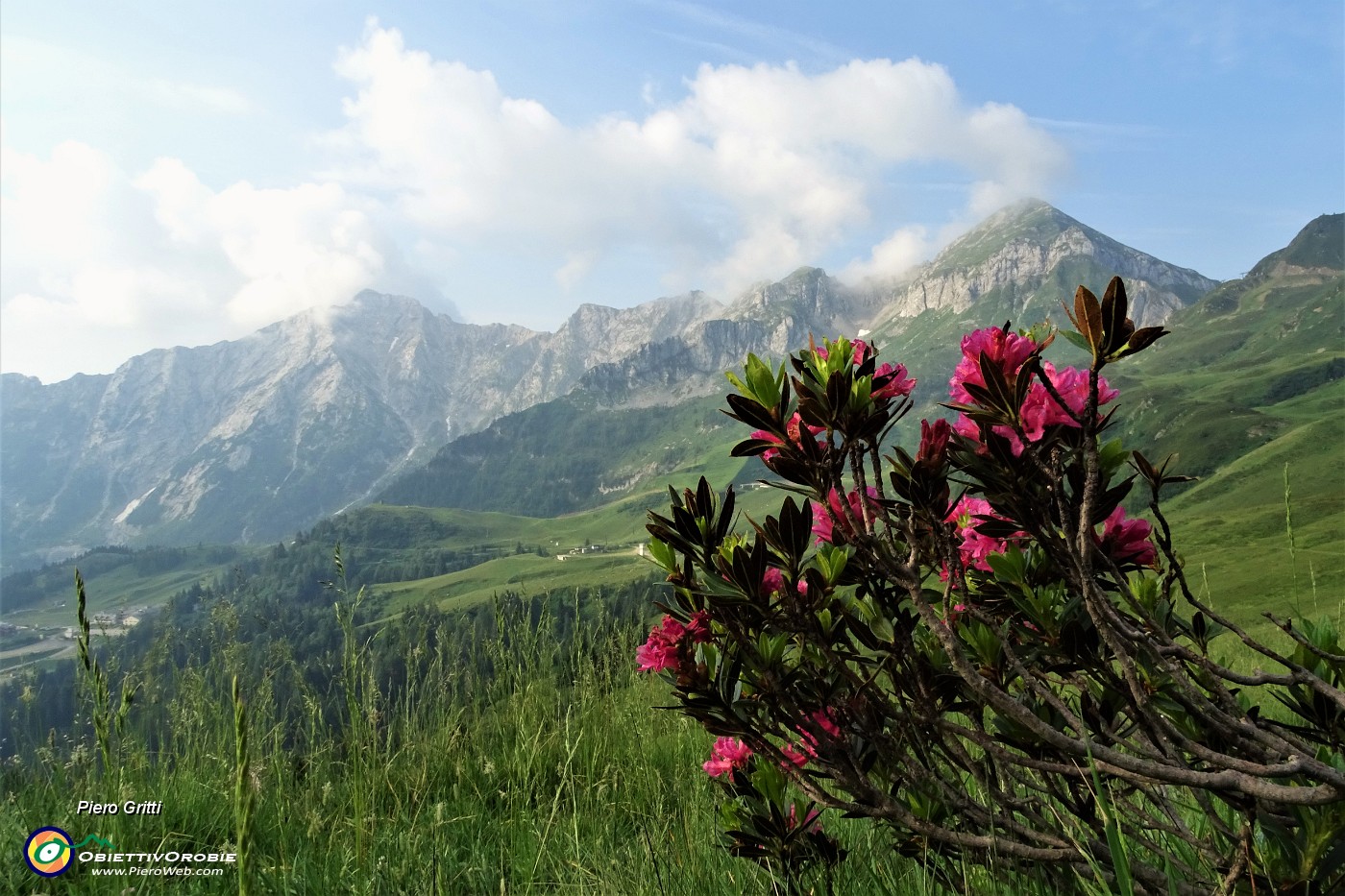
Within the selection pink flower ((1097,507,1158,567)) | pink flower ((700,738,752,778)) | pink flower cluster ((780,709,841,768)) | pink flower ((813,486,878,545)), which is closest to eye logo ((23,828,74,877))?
pink flower ((700,738,752,778))

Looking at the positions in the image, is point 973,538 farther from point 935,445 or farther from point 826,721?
point 826,721

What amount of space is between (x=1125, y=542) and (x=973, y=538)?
0.45m

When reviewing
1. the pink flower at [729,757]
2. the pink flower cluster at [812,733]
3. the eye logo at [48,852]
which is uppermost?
the pink flower cluster at [812,733]

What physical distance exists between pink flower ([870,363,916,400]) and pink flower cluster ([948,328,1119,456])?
14cm

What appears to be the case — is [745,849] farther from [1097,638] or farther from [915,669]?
[1097,638]

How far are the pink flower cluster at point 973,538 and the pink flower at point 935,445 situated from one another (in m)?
0.36

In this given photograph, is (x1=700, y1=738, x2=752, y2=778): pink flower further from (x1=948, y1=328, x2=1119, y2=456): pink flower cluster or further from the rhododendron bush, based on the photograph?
(x1=948, y1=328, x2=1119, y2=456): pink flower cluster

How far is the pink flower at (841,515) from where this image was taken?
188cm

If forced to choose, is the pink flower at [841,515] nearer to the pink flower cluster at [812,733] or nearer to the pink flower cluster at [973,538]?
the pink flower cluster at [973,538]

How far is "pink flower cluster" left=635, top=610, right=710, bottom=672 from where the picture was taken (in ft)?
7.73

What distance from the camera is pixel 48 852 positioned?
3.55m

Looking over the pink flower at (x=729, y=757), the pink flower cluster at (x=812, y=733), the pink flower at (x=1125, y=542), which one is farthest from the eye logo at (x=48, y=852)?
the pink flower at (x=1125, y=542)

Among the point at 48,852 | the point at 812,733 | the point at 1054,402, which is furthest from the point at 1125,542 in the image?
the point at 48,852

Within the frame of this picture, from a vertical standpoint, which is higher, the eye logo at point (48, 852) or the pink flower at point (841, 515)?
the pink flower at point (841, 515)
